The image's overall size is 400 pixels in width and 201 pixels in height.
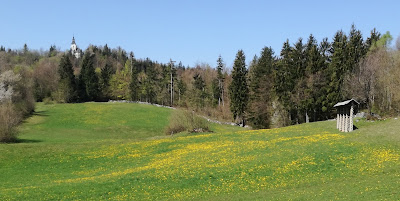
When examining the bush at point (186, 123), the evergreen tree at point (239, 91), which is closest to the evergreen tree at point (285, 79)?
the evergreen tree at point (239, 91)

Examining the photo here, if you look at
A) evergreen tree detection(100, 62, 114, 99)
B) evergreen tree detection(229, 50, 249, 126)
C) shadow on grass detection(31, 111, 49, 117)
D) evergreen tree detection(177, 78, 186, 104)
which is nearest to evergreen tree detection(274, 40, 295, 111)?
evergreen tree detection(229, 50, 249, 126)

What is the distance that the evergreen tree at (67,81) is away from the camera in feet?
372

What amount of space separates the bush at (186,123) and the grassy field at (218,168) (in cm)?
1123

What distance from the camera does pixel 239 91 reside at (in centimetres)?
8456

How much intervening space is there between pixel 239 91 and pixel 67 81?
62.4 meters

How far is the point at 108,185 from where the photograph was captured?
26.2 meters

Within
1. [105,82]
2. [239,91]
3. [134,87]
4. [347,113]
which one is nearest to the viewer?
[347,113]

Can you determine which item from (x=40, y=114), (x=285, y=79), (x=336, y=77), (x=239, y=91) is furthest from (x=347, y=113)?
(x=40, y=114)

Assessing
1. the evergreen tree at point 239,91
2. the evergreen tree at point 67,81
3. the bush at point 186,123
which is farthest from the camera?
the evergreen tree at point 67,81

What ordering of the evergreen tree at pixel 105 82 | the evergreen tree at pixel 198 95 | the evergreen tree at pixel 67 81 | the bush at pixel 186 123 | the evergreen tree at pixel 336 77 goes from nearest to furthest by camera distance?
the bush at pixel 186 123, the evergreen tree at pixel 336 77, the evergreen tree at pixel 198 95, the evergreen tree at pixel 67 81, the evergreen tree at pixel 105 82

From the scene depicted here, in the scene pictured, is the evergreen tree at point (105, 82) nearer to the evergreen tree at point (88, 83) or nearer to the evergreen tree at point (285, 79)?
the evergreen tree at point (88, 83)

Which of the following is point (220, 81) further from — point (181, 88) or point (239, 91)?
point (239, 91)

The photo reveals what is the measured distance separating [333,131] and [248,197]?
2440 centimetres

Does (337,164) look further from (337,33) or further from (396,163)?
(337,33)
